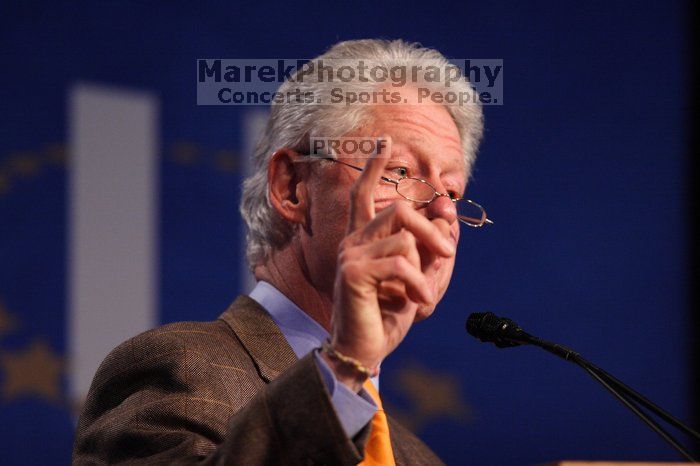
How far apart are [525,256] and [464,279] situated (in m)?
0.23

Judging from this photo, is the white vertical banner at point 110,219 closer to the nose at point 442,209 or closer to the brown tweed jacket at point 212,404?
the brown tweed jacket at point 212,404

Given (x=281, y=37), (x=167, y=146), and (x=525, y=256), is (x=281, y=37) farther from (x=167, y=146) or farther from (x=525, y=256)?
(x=525, y=256)

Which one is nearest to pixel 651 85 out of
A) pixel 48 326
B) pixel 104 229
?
pixel 104 229

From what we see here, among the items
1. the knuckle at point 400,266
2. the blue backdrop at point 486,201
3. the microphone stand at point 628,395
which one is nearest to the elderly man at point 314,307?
the knuckle at point 400,266

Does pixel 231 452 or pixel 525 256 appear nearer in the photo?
pixel 231 452

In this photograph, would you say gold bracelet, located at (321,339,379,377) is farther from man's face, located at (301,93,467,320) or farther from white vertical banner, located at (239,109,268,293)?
white vertical banner, located at (239,109,268,293)

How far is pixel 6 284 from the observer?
255 cm

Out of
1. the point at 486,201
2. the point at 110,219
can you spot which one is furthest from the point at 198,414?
the point at 486,201

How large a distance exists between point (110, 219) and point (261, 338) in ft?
3.64

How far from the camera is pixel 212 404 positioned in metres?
1.47

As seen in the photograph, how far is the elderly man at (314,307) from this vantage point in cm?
120

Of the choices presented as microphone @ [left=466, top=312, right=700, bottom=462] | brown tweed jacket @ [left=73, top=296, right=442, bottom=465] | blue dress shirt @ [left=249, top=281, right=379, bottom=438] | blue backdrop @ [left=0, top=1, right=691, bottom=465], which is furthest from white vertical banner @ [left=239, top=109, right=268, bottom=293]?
microphone @ [left=466, top=312, right=700, bottom=462]

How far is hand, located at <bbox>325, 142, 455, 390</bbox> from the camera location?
3.94ft

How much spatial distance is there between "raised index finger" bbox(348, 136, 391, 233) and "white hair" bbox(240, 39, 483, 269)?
0.62 m
